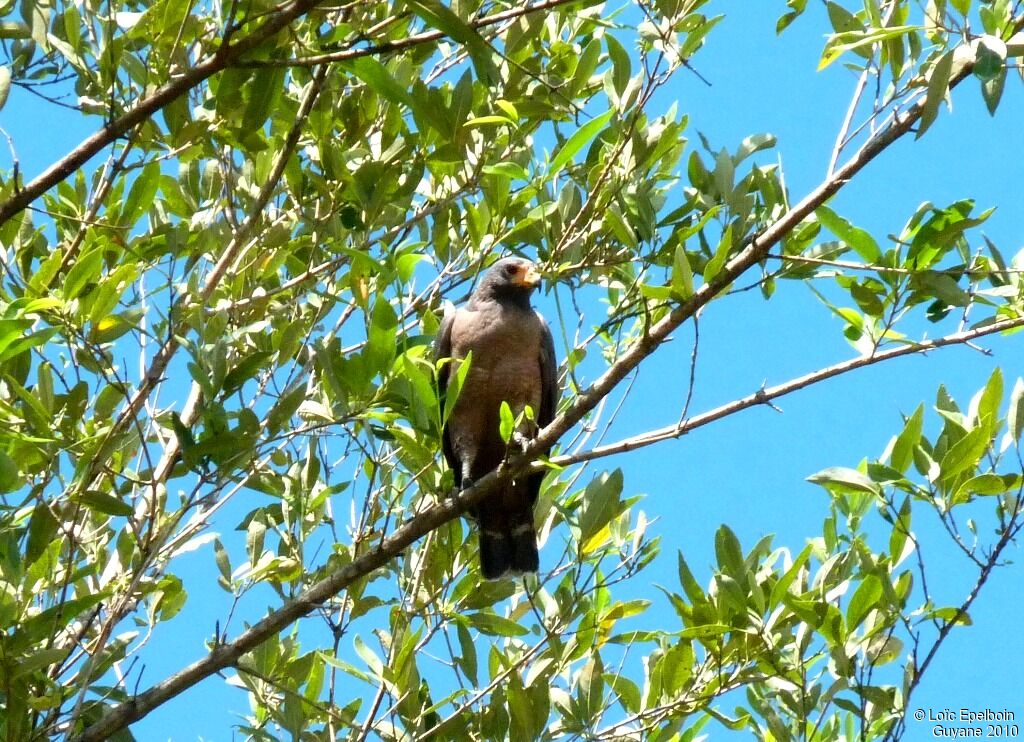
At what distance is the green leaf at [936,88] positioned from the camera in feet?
10.7

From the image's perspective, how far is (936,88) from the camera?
130 inches

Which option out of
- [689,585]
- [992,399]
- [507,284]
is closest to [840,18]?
[992,399]

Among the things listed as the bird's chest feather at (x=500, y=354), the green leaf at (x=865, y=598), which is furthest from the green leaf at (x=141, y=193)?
the green leaf at (x=865, y=598)

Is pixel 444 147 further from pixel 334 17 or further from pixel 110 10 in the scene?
pixel 110 10

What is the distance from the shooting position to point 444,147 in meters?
4.25

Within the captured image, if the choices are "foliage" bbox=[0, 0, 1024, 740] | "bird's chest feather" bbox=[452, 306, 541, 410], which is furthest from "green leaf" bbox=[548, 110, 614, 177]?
"bird's chest feather" bbox=[452, 306, 541, 410]

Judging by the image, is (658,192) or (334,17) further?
A: (658,192)

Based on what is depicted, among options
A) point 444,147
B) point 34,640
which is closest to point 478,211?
point 444,147

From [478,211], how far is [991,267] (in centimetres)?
183

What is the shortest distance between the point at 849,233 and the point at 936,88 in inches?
22.9

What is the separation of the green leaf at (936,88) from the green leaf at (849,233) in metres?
0.45

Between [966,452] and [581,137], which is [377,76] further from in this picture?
[966,452]

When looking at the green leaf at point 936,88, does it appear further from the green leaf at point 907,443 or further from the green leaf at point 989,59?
the green leaf at point 907,443

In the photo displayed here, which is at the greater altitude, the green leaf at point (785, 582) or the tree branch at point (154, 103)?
the tree branch at point (154, 103)
